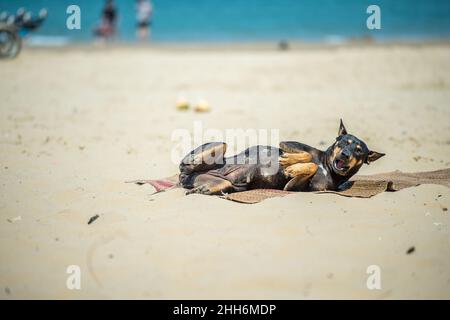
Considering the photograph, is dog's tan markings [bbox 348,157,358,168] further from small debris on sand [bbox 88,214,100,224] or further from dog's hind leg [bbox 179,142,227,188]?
small debris on sand [bbox 88,214,100,224]

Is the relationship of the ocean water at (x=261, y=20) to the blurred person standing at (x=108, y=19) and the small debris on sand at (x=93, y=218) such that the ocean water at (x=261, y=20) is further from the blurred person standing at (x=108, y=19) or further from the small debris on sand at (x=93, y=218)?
the small debris on sand at (x=93, y=218)

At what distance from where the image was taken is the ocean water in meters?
27.9

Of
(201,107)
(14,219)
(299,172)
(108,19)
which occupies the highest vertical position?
(108,19)

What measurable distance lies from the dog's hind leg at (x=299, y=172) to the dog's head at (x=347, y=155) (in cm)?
Answer: 21

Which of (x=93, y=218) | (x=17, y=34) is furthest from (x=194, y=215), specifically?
(x=17, y=34)

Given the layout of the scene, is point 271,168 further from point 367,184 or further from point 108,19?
point 108,19

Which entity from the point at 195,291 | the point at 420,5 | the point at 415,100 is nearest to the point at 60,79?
the point at 415,100

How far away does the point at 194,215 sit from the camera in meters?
4.86

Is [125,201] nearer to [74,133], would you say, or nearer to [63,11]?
[74,133]

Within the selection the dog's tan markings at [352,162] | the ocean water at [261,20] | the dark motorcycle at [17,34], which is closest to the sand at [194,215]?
the dog's tan markings at [352,162]

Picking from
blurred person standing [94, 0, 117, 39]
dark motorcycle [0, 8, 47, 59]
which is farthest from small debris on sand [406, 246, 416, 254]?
blurred person standing [94, 0, 117, 39]

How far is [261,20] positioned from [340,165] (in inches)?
1299

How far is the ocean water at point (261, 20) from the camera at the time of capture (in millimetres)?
27875

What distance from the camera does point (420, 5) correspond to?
3969 centimetres
